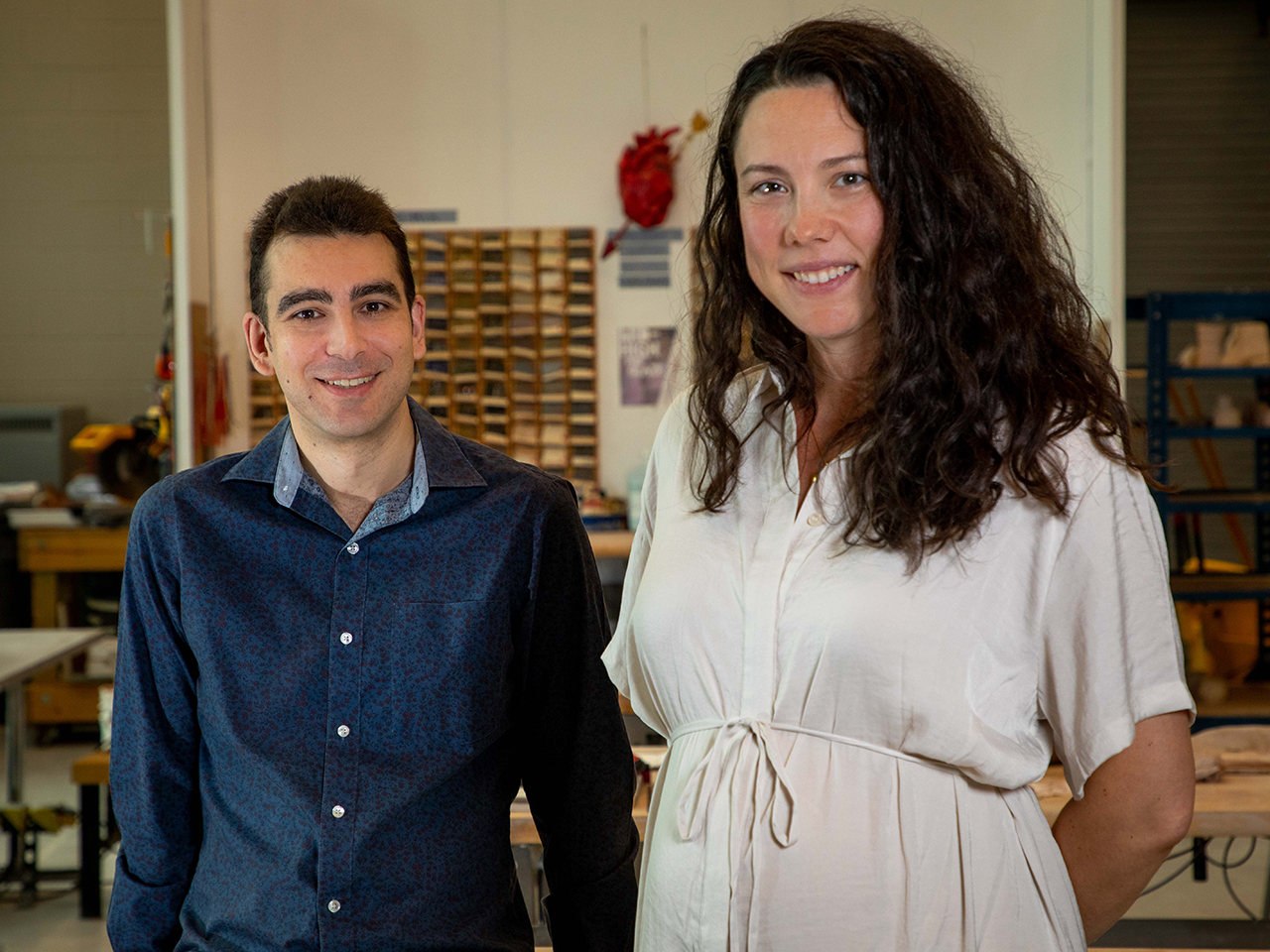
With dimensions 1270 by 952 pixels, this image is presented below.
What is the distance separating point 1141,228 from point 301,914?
7.83 m

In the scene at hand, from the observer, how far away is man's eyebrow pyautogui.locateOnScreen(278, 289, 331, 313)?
1.69 meters

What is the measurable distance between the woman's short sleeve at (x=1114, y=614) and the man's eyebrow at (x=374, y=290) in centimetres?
102

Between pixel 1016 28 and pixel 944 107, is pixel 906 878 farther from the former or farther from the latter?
pixel 1016 28

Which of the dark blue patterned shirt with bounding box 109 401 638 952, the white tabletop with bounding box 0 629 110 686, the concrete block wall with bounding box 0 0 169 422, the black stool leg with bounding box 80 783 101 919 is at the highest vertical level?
the concrete block wall with bounding box 0 0 169 422

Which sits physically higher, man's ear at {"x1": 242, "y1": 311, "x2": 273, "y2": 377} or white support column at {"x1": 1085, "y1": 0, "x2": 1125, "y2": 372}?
white support column at {"x1": 1085, "y1": 0, "x2": 1125, "y2": 372}

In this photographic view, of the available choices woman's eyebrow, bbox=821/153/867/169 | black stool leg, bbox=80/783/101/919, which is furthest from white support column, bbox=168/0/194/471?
woman's eyebrow, bbox=821/153/867/169

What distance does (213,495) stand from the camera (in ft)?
5.66

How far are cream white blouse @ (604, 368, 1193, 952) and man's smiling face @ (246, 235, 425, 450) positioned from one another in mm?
643

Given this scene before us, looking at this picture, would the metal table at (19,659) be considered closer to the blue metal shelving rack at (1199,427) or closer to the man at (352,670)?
the man at (352,670)

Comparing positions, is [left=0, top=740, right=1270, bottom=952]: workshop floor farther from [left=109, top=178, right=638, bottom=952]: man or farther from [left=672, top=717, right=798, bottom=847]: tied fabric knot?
[left=672, top=717, right=798, bottom=847]: tied fabric knot

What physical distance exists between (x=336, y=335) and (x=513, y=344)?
4.03 meters

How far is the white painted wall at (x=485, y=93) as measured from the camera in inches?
217

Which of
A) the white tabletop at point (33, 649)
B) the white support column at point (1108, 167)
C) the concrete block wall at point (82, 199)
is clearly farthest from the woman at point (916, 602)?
the concrete block wall at point (82, 199)

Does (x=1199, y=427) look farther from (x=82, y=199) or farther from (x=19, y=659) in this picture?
(x=82, y=199)
